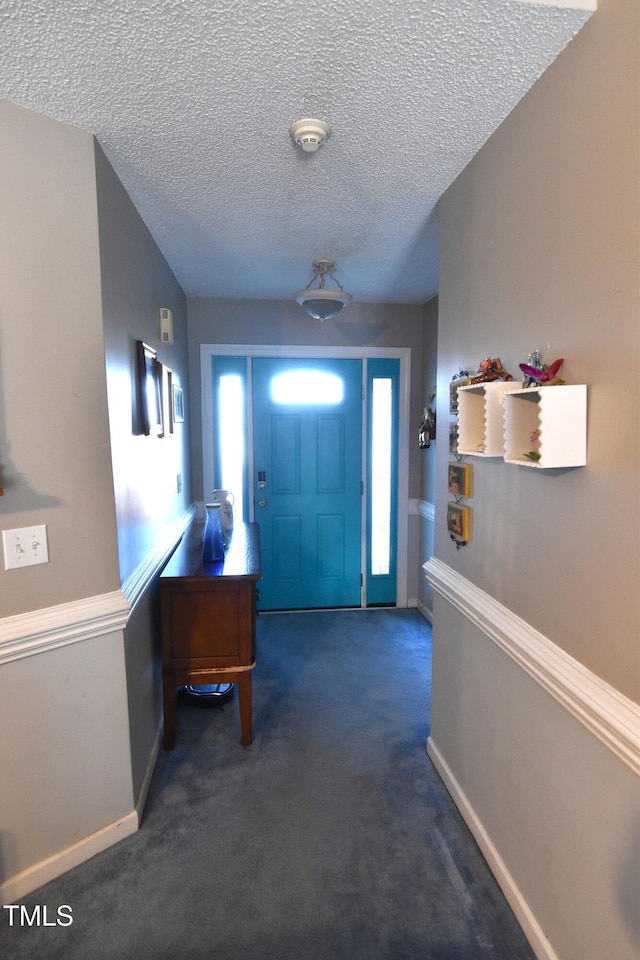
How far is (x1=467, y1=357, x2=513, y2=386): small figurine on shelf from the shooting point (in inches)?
53.1

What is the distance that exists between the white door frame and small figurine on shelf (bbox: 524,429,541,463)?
2.32 meters

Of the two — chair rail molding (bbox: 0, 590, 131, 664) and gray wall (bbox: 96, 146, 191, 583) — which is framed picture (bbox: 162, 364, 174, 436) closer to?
gray wall (bbox: 96, 146, 191, 583)

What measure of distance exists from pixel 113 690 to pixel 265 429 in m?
2.13

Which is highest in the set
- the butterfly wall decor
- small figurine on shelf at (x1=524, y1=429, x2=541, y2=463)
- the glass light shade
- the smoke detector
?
the smoke detector

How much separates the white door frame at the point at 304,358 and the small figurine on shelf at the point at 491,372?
2047mm

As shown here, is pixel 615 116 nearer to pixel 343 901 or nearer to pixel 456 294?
pixel 456 294

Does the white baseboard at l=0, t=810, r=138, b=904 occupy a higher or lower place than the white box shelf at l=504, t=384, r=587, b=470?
lower

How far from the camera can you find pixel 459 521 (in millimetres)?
1677

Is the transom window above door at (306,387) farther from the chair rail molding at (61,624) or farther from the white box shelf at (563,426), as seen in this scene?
the white box shelf at (563,426)

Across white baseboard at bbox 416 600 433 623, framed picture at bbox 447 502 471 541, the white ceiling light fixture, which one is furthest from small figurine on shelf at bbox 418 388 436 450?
framed picture at bbox 447 502 471 541

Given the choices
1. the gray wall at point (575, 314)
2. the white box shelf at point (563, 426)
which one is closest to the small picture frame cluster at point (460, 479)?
the gray wall at point (575, 314)

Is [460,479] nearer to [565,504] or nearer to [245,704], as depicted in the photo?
[565,504]

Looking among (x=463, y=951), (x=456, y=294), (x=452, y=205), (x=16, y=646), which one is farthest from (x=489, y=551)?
(x=16, y=646)

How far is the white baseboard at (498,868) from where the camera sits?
4.09 ft
